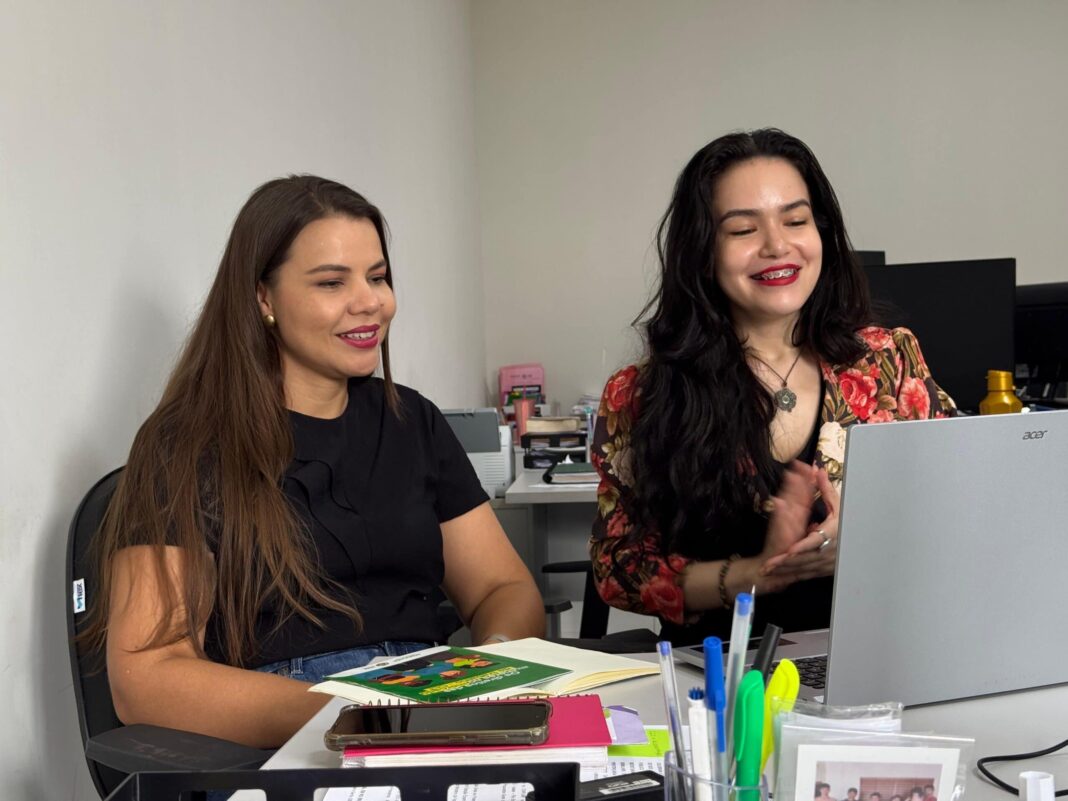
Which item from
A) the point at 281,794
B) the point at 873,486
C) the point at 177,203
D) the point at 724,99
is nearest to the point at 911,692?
the point at 873,486

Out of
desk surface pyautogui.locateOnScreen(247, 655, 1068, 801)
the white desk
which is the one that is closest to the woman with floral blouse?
desk surface pyautogui.locateOnScreen(247, 655, 1068, 801)

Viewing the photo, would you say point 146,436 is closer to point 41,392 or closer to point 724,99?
point 41,392

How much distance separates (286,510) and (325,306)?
13.4 inches

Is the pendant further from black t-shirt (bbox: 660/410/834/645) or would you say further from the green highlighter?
the green highlighter

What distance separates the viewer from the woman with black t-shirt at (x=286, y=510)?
153 cm

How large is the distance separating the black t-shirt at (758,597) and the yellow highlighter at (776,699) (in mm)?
986

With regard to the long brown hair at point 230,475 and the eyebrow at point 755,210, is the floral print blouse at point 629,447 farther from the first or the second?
the long brown hair at point 230,475

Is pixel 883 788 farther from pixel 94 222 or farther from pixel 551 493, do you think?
pixel 551 493

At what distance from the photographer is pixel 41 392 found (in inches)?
62.7

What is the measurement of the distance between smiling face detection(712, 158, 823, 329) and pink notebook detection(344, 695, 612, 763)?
880 millimetres

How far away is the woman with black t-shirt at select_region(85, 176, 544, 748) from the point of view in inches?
60.2

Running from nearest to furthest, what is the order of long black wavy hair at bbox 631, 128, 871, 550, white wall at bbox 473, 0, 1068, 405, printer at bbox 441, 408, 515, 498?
1. long black wavy hair at bbox 631, 128, 871, 550
2. printer at bbox 441, 408, 515, 498
3. white wall at bbox 473, 0, 1068, 405

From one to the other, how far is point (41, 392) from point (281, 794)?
41.9 inches

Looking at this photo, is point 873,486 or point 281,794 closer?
point 281,794
